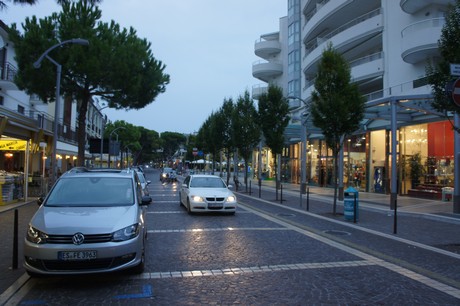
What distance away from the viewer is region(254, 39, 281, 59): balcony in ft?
165

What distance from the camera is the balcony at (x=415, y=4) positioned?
71.2 feet

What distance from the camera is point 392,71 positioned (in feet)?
82.0

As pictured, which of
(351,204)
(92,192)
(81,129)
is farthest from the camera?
(81,129)

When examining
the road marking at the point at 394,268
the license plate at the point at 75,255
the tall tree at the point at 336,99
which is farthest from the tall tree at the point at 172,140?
the license plate at the point at 75,255

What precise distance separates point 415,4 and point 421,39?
2596mm

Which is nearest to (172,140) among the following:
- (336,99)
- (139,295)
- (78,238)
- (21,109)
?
(21,109)

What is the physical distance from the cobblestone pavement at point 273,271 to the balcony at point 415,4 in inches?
605

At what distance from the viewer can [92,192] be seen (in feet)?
23.4

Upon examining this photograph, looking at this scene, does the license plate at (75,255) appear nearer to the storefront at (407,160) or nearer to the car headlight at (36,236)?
the car headlight at (36,236)

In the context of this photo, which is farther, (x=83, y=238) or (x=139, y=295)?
(x=83, y=238)

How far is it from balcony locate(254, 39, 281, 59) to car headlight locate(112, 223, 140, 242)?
47.1m

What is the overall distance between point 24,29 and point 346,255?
21.8m

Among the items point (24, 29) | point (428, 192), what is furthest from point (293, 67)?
point (24, 29)

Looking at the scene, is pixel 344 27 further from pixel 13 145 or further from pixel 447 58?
pixel 13 145
